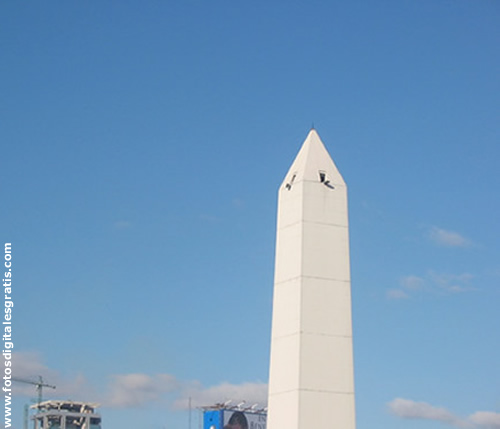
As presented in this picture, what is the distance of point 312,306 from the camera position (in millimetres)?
39250

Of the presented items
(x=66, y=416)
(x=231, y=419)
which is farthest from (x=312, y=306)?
(x=66, y=416)

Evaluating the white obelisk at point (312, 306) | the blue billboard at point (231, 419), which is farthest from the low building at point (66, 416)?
the white obelisk at point (312, 306)

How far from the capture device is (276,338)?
40000 millimetres

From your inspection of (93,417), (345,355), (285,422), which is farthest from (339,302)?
(93,417)

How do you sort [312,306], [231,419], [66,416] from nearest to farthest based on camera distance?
[312,306] < [231,419] < [66,416]

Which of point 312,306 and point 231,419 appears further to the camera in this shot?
point 231,419

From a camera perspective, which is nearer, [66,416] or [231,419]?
[231,419]

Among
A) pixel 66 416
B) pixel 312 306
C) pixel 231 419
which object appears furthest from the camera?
pixel 66 416

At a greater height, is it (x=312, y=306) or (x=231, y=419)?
(x=231, y=419)

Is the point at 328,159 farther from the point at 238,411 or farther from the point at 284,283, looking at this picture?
the point at 238,411

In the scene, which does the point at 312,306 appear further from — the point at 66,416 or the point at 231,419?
the point at 66,416

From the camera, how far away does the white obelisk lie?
38438 mm

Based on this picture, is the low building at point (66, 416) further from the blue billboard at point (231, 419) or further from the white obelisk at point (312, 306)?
the white obelisk at point (312, 306)

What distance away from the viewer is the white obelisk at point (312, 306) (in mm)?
38438
